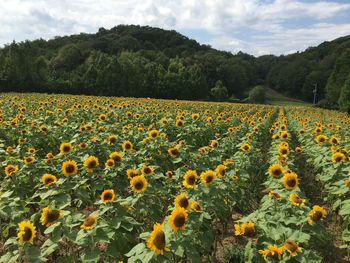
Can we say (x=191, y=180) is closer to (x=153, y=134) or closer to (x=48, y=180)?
(x=48, y=180)

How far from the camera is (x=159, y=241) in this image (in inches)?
134

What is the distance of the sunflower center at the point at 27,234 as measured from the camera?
369 centimetres

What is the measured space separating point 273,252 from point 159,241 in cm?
105

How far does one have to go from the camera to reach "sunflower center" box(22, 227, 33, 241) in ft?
12.1

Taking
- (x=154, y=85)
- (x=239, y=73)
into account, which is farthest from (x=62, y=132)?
(x=239, y=73)

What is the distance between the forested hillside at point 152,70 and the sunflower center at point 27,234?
4565 cm

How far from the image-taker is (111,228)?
412cm

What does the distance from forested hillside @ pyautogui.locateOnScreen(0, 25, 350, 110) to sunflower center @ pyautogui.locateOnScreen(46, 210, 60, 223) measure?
4532 centimetres

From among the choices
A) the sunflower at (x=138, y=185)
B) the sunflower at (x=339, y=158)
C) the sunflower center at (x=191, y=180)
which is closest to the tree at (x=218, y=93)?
the sunflower at (x=339, y=158)

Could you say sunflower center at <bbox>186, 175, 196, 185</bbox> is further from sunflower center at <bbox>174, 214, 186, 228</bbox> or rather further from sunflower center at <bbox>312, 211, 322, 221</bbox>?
sunflower center at <bbox>312, 211, 322, 221</bbox>

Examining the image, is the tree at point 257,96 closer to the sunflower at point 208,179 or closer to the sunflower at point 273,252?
the sunflower at point 208,179

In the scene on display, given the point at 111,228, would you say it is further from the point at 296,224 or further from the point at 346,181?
the point at 346,181

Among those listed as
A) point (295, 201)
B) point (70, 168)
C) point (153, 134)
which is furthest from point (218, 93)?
point (295, 201)

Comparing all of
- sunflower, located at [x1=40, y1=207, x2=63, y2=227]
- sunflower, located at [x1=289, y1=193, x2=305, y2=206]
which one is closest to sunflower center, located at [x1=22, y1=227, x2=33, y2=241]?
sunflower, located at [x1=40, y1=207, x2=63, y2=227]
